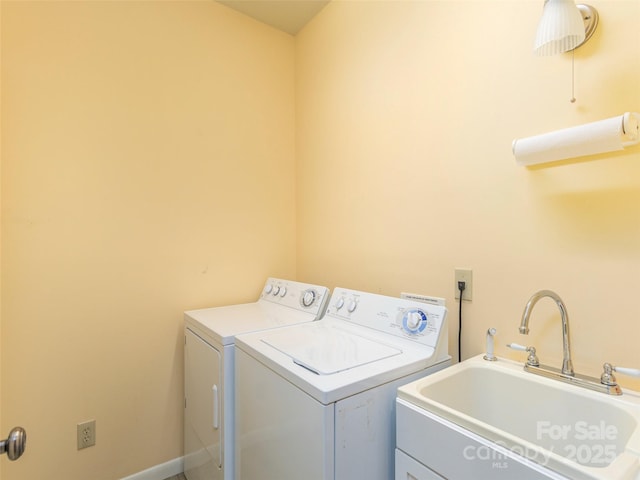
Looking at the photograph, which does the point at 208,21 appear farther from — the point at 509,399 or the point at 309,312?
the point at 509,399

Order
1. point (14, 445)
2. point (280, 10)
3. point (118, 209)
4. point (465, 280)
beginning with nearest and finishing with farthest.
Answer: point (14, 445) < point (465, 280) < point (118, 209) < point (280, 10)

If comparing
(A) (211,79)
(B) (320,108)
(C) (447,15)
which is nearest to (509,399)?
(C) (447,15)

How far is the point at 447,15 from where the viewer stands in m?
1.40

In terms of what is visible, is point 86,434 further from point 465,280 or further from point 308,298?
point 465,280

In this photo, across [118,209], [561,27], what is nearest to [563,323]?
[561,27]

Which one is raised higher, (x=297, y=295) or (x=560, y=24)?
(x=560, y=24)

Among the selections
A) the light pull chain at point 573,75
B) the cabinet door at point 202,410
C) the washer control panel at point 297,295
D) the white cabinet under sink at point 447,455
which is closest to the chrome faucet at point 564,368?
the white cabinet under sink at point 447,455

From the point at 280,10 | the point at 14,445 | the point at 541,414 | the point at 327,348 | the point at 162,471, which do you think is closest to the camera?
the point at 14,445

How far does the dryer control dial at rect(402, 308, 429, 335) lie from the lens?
49.3 inches

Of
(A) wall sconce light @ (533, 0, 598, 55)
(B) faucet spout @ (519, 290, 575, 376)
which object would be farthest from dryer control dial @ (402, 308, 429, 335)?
(A) wall sconce light @ (533, 0, 598, 55)

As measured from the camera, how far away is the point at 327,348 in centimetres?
122

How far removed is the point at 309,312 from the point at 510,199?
1.07 metres

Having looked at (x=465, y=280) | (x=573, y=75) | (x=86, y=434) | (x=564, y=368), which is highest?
(x=573, y=75)

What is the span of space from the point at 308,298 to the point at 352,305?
1.08ft
